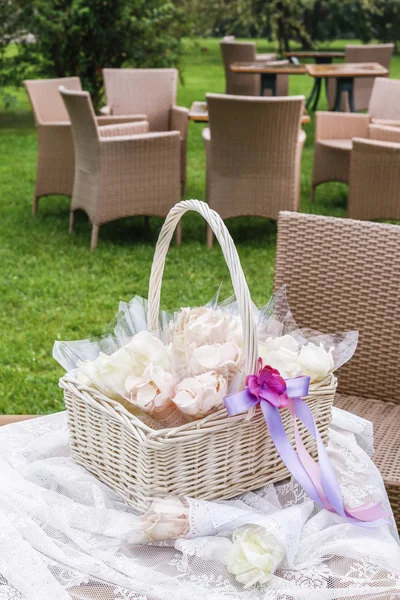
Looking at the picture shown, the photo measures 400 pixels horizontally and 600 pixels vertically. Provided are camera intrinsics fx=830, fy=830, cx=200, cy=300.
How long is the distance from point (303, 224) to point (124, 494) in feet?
4.09

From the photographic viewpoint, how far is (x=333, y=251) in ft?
7.79

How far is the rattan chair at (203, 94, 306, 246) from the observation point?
199 inches

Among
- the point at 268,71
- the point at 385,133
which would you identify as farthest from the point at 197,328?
the point at 268,71

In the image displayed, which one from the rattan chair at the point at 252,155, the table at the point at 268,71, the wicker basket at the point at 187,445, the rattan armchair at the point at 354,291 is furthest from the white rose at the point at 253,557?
the table at the point at 268,71

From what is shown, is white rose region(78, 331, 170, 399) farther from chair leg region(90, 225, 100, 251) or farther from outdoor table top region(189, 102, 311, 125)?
outdoor table top region(189, 102, 311, 125)

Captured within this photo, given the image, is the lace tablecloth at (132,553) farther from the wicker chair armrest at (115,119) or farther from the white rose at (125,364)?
the wicker chair armrest at (115,119)

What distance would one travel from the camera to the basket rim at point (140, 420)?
1.25 metres

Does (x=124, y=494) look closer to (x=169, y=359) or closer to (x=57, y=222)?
(x=169, y=359)

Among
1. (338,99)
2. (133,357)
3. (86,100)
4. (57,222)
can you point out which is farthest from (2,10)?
(133,357)

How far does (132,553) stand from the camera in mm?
1254

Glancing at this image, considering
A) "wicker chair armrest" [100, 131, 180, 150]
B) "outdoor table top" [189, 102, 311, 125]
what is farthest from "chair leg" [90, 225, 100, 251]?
"outdoor table top" [189, 102, 311, 125]

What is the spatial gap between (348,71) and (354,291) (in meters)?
7.19

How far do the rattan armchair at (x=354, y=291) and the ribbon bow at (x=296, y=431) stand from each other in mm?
999

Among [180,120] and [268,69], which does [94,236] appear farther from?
[268,69]
